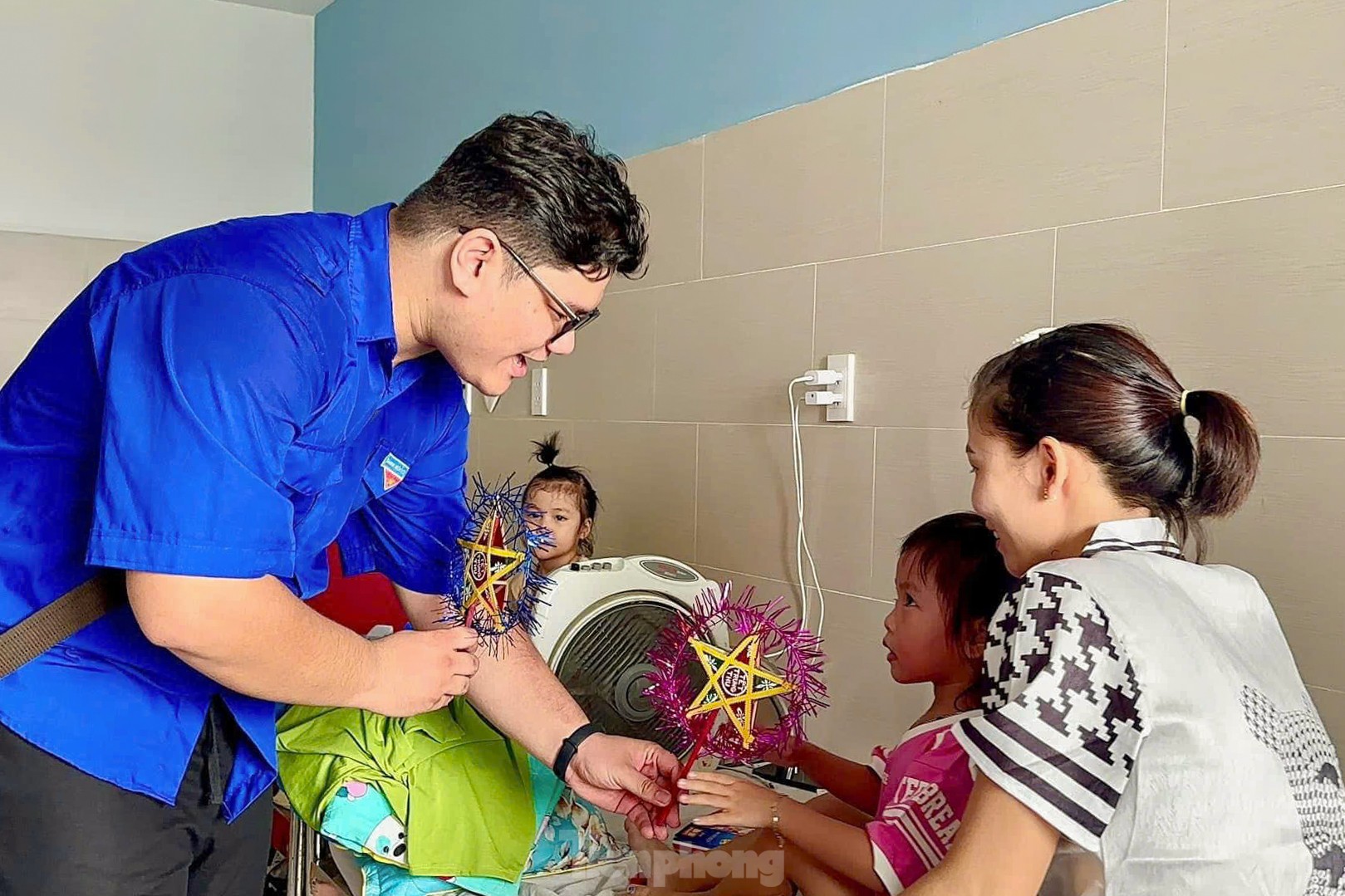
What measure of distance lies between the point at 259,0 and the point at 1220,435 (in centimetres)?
376

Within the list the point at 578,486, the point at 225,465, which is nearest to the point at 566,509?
Result: the point at 578,486

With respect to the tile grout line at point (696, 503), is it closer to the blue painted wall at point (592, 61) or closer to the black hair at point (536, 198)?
the blue painted wall at point (592, 61)

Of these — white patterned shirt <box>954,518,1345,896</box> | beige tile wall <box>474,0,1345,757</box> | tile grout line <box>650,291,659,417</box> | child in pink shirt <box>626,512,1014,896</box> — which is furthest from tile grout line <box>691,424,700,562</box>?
white patterned shirt <box>954,518,1345,896</box>

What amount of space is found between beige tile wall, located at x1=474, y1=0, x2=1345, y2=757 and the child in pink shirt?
0.92ft

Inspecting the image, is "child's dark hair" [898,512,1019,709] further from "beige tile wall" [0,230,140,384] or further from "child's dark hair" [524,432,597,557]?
"beige tile wall" [0,230,140,384]

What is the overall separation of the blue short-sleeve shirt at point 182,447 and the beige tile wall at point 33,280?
2871 millimetres

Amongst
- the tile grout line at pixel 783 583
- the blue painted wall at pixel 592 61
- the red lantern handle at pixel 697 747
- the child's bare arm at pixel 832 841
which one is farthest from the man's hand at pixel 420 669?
the blue painted wall at pixel 592 61

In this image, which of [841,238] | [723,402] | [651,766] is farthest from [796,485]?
[651,766]

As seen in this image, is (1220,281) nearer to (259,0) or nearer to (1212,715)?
(1212,715)

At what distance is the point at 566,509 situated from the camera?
2.46 metres

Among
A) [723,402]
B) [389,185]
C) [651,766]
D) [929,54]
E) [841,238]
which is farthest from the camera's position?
[389,185]

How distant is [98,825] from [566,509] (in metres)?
1.31

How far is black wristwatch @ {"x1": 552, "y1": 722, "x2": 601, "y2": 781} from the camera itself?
157 centimetres

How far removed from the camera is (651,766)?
4.93ft
